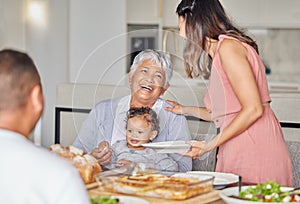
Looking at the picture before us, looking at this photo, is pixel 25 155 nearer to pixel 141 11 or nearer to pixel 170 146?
pixel 170 146

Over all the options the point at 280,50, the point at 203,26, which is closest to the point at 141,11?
the point at 280,50

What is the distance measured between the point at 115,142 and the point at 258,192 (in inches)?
25.5

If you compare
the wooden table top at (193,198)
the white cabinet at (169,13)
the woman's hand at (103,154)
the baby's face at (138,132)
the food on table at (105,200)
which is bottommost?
the wooden table top at (193,198)

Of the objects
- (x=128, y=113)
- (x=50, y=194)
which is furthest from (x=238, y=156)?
(x=50, y=194)

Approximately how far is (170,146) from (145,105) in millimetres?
171

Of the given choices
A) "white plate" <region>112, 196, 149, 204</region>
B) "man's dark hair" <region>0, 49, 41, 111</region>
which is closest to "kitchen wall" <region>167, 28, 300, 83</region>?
"white plate" <region>112, 196, 149, 204</region>

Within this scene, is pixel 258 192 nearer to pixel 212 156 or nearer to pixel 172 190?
pixel 172 190

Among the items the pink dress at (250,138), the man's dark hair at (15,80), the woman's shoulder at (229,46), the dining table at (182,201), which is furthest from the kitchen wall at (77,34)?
the man's dark hair at (15,80)

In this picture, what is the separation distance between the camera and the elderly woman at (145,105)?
255 cm

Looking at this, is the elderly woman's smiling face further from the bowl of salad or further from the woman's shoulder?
the bowl of salad

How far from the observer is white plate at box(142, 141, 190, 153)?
2.52m

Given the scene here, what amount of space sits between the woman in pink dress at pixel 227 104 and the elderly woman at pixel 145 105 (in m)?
0.05

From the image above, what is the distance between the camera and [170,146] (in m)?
2.55

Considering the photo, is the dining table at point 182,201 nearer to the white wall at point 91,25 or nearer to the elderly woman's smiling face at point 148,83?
the elderly woman's smiling face at point 148,83
